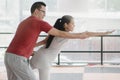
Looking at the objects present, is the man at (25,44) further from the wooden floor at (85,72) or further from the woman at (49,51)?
the wooden floor at (85,72)

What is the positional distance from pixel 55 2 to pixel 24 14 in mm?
791

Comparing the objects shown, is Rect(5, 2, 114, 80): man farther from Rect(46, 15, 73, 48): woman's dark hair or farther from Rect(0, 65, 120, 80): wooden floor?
Rect(0, 65, 120, 80): wooden floor

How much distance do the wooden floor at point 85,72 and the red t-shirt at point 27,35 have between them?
2.67 m

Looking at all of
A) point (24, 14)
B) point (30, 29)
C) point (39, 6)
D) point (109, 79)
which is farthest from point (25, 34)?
point (24, 14)

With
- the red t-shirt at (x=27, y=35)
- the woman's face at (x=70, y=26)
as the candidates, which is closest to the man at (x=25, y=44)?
the red t-shirt at (x=27, y=35)

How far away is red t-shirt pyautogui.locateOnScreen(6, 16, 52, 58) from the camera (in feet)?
9.39

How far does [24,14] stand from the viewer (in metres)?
7.23

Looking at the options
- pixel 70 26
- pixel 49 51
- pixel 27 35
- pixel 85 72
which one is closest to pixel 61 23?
pixel 70 26

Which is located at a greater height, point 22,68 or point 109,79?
point 22,68

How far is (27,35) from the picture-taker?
9.39 feet

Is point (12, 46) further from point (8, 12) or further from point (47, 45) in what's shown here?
point (8, 12)

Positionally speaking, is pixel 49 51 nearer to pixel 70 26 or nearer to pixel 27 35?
pixel 70 26

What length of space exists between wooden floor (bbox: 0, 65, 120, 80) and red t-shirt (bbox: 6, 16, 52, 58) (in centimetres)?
267

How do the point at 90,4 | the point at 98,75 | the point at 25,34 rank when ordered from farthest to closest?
1. the point at 90,4
2. the point at 98,75
3. the point at 25,34
